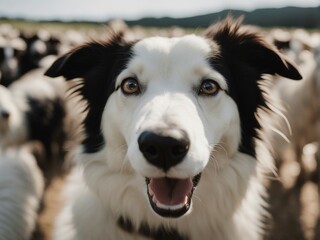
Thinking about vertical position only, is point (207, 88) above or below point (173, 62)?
below

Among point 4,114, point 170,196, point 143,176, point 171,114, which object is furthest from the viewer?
point 4,114

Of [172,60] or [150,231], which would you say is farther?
[150,231]

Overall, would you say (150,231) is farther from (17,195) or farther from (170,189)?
(17,195)

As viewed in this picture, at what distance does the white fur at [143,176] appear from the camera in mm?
2623

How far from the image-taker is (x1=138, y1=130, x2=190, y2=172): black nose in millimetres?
2029

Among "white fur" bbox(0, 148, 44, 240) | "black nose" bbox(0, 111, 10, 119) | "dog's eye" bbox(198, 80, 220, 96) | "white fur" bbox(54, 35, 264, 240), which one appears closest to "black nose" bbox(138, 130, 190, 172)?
"white fur" bbox(54, 35, 264, 240)

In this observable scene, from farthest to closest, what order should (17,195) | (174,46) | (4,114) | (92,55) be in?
(4,114)
(17,195)
(92,55)
(174,46)

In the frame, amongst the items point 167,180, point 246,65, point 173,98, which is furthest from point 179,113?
point 246,65

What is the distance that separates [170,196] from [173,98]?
0.59 meters

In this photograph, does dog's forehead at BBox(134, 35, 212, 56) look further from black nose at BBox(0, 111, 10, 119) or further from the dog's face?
black nose at BBox(0, 111, 10, 119)

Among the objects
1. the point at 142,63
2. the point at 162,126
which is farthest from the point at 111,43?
the point at 162,126

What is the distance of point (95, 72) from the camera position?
10.1ft

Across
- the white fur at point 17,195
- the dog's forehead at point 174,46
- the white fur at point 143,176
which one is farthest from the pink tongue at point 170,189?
the white fur at point 17,195

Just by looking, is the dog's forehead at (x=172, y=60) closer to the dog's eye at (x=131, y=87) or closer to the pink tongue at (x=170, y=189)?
the dog's eye at (x=131, y=87)
